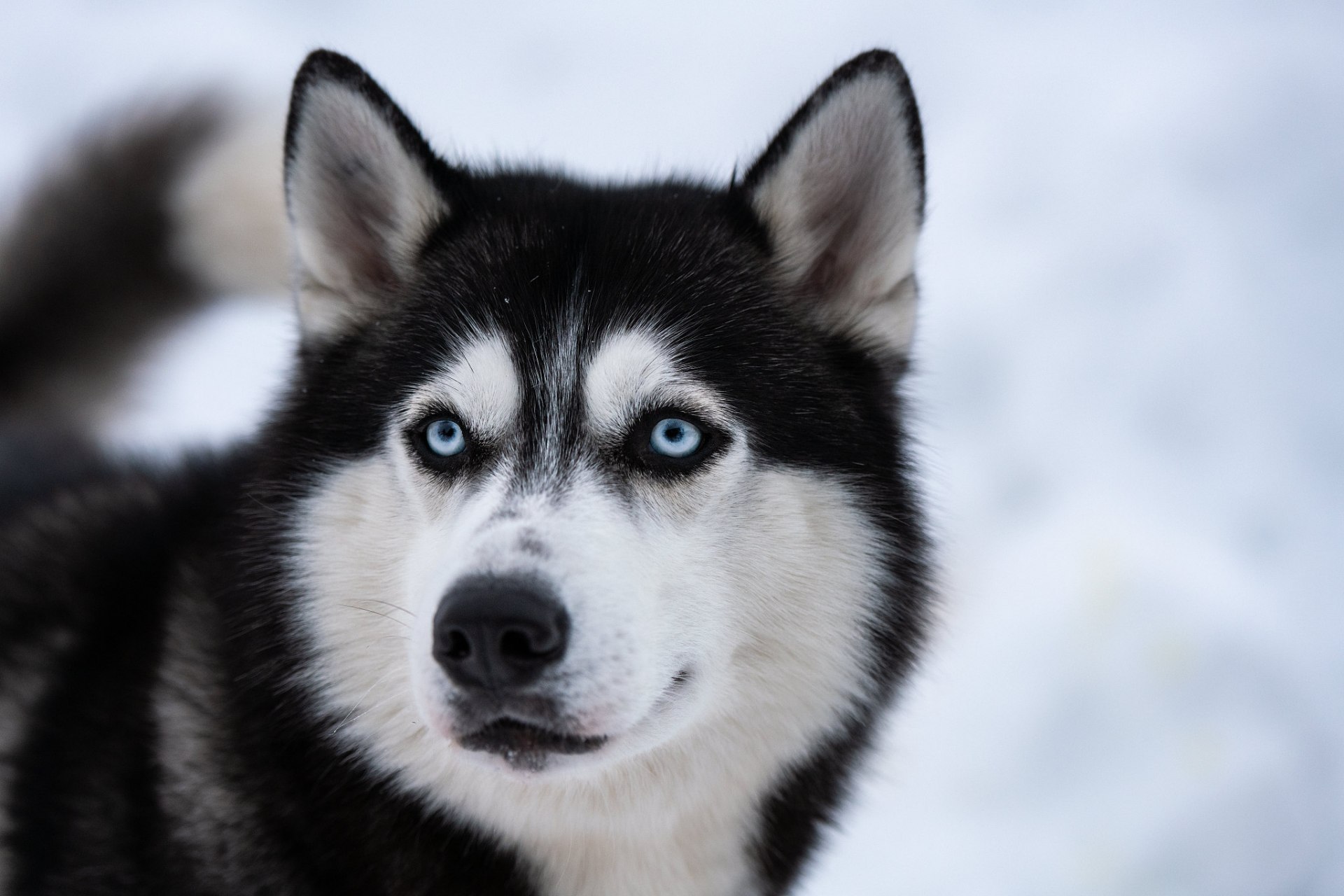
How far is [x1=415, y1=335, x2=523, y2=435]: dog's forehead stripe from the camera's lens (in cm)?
186

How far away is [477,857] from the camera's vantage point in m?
2.01

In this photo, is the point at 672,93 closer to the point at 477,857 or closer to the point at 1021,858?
the point at 1021,858

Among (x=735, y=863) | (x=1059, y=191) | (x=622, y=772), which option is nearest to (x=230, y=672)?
(x=622, y=772)

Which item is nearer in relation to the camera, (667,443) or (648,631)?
(648,631)

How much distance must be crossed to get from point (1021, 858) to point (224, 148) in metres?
3.40

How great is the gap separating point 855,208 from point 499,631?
1158 millimetres

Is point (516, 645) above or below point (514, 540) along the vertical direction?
below

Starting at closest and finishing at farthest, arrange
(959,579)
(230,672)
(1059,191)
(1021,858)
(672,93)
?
(230,672) → (1021,858) → (959,579) → (1059,191) → (672,93)

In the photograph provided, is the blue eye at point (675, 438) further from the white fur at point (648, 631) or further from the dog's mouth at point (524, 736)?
the dog's mouth at point (524, 736)

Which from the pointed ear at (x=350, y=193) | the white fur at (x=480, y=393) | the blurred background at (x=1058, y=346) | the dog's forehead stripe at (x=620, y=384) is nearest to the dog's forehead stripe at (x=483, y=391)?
the white fur at (x=480, y=393)

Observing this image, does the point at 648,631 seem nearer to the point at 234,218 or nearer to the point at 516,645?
the point at 516,645

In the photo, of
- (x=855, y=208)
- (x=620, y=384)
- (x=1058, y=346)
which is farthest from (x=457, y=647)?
(x=1058, y=346)

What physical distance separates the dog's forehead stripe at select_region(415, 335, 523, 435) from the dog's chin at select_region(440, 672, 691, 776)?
51 cm

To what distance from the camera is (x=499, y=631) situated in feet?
4.99
